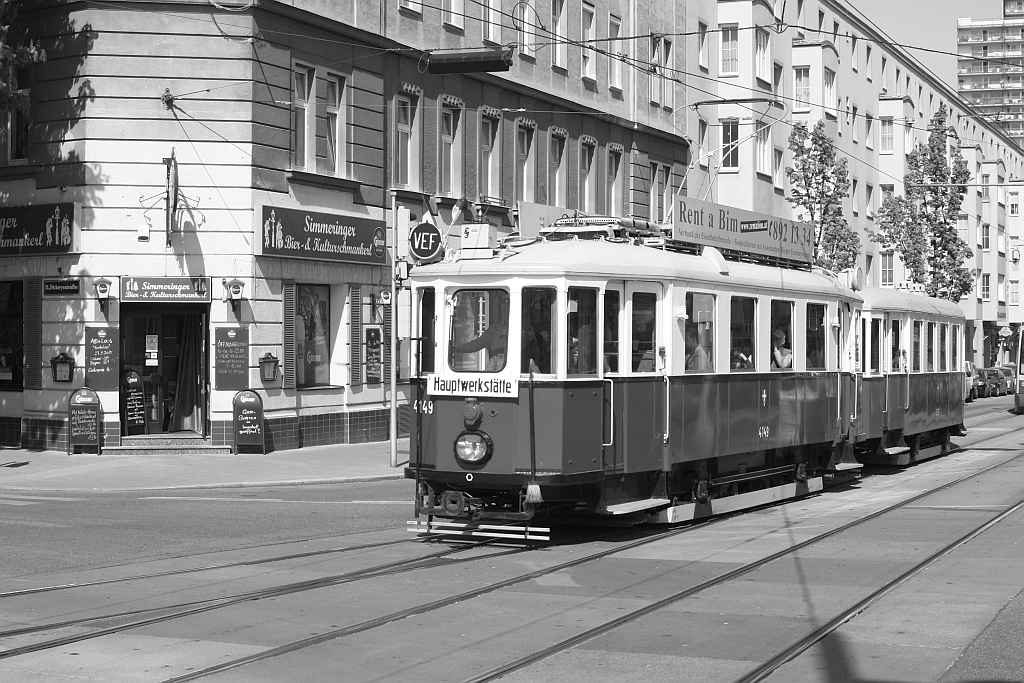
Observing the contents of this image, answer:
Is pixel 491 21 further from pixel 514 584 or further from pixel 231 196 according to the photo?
pixel 514 584

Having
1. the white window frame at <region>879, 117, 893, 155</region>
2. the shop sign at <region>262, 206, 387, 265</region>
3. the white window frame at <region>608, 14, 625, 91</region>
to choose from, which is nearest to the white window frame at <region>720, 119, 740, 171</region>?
the white window frame at <region>608, 14, 625, 91</region>

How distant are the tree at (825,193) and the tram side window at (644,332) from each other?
30.1m

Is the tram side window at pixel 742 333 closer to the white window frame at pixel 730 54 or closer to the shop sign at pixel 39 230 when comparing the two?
the shop sign at pixel 39 230

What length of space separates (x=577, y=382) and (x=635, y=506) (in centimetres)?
160

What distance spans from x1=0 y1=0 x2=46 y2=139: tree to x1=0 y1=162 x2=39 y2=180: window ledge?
78cm

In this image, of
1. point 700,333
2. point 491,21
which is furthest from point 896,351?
point 491,21

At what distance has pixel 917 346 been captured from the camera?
75.0 feet

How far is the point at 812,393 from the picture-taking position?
17328mm

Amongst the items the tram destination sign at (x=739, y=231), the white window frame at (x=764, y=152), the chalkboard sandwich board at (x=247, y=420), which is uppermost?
the white window frame at (x=764, y=152)

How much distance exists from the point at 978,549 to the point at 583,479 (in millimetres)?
3807

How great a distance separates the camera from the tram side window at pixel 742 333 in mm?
15102

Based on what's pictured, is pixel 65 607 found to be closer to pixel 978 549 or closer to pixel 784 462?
pixel 978 549

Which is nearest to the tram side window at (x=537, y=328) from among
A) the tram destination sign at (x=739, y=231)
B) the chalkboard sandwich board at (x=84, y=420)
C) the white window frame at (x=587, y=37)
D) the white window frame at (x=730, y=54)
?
the tram destination sign at (x=739, y=231)

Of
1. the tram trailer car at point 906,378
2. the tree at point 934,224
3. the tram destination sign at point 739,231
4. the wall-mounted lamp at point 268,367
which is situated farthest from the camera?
the tree at point 934,224
